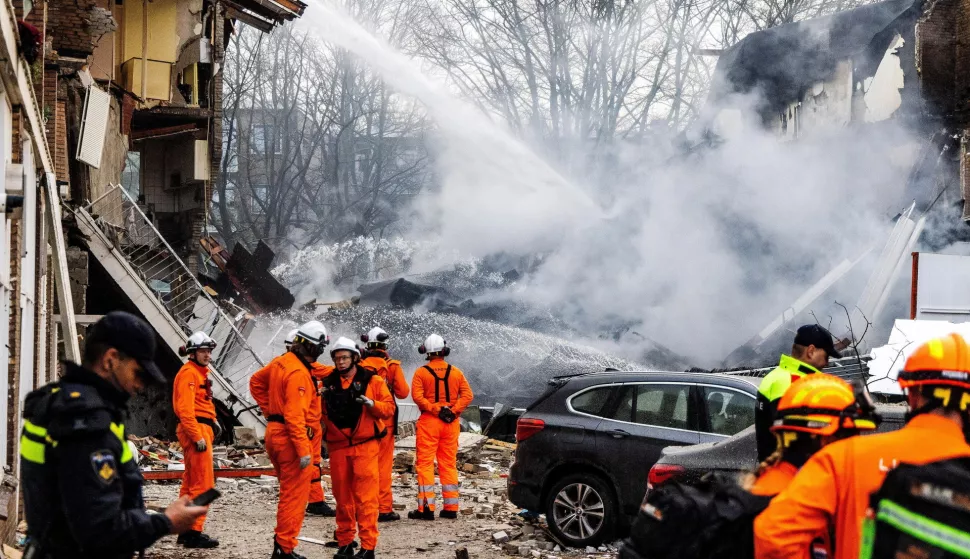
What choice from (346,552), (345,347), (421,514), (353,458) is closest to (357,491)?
(353,458)

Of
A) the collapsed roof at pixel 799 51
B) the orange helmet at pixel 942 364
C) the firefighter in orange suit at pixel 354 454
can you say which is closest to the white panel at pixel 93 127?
the firefighter in orange suit at pixel 354 454

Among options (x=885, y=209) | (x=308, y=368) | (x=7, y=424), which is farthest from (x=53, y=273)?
(x=885, y=209)

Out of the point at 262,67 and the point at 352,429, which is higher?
the point at 262,67

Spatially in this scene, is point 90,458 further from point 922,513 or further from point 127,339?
point 922,513

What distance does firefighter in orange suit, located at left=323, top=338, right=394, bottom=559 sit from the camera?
7.73 metres

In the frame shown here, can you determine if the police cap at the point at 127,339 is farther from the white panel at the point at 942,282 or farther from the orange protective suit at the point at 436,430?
the white panel at the point at 942,282

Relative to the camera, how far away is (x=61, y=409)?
10.0 ft

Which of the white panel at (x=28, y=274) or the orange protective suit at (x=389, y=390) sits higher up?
the white panel at (x=28, y=274)

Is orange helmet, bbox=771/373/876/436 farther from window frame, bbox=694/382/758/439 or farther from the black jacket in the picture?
window frame, bbox=694/382/758/439

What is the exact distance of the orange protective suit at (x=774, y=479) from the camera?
9.80ft

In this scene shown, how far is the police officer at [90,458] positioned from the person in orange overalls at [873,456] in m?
1.78

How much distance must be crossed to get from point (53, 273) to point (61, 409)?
8.86 meters

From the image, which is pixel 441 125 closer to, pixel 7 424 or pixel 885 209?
pixel 885 209

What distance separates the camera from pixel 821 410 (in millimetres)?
3018
